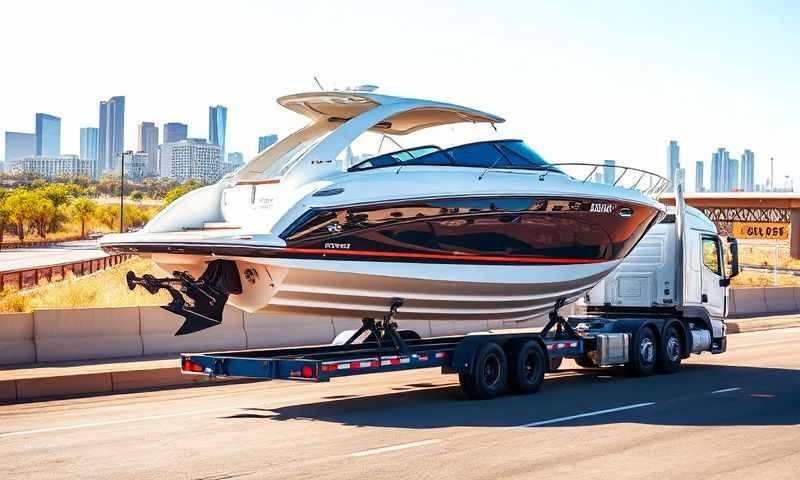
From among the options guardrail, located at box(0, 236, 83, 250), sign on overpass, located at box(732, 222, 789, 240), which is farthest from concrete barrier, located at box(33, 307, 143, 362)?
guardrail, located at box(0, 236, 83, 250)

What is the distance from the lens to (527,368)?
49.5ft

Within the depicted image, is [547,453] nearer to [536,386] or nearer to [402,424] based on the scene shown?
[402,424]

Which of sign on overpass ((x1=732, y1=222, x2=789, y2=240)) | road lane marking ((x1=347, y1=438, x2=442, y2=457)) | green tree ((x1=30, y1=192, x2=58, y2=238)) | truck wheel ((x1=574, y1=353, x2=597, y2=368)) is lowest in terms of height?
road lane marking ((x1=347, y1=438, x2=442, y2=457))

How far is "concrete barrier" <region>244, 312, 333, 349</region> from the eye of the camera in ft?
66.8

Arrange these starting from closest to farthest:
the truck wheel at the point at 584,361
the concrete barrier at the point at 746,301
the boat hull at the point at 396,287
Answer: the boat hull at the point at 396,287 < the truck wheel at the point at 584,361 < the concrete barrier at the point at 746,301

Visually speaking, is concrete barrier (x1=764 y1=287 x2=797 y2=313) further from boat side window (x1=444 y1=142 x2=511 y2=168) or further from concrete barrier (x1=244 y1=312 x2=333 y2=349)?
→ boat side window (x1=444 y1=142 x2=511 y2=168)

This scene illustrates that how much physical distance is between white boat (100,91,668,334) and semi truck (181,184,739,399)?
0.60 m

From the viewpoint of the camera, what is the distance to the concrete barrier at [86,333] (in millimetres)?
17516

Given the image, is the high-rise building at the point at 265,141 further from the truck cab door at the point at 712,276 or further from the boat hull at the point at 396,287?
the truck cab door at the point at 712,276

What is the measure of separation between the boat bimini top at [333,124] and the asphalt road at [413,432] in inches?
124

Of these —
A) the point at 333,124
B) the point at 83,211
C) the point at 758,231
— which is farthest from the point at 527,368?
the point at 83,211

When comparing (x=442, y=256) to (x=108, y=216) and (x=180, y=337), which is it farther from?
(x=108, y=216)

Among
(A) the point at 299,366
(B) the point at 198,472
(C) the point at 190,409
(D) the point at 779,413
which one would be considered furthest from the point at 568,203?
(B) the point at 198,472

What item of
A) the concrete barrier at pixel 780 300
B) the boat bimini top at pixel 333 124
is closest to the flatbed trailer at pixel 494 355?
the boat bimini top at pixel 333 124
